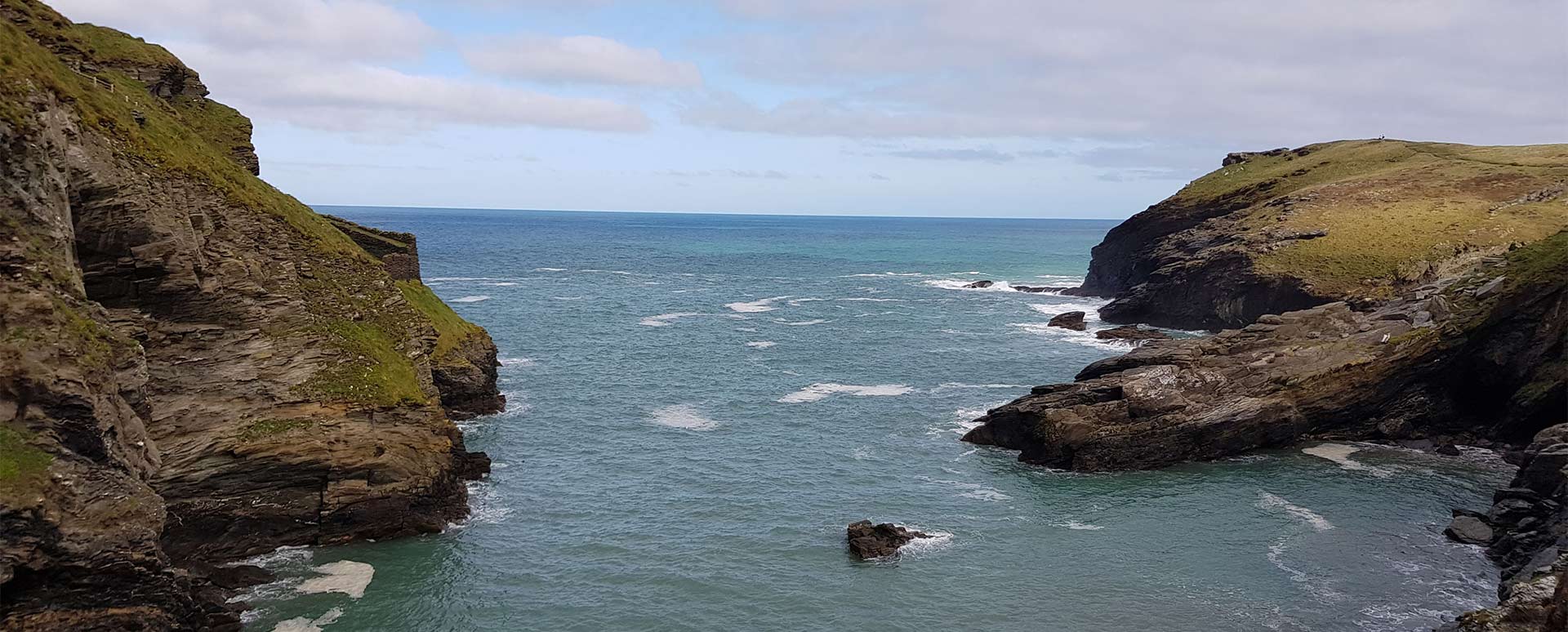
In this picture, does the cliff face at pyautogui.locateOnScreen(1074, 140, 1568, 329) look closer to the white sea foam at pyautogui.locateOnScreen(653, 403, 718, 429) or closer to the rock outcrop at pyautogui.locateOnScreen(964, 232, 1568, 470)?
the rock outcrop at pyautogui.locateOnScreen(964, 232, 1568, 470)

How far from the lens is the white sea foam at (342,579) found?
4288 centimetres

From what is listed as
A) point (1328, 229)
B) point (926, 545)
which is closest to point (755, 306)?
point (1328, 229)

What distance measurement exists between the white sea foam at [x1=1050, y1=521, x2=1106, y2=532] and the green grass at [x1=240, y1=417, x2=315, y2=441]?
120ft

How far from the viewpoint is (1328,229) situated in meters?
111

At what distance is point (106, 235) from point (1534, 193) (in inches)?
5044

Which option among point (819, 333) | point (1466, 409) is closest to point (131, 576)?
point (1466, 409)

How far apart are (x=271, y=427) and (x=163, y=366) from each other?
4.97 m

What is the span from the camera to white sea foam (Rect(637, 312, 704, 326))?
120844mm

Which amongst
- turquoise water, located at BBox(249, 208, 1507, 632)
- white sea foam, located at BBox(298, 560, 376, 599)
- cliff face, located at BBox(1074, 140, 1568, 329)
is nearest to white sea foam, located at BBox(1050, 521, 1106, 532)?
turquoise water, located at BBox(249, 208, 1507, 632)

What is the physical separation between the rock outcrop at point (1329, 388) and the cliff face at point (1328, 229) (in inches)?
619

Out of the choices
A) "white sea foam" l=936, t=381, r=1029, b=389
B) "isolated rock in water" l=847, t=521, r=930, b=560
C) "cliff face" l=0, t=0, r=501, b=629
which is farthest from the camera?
"white sea foam" l=936, t=381, r=1029, b=389

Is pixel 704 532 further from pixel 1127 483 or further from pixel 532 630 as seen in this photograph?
pixel 1127 483

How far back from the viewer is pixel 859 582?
4566cm

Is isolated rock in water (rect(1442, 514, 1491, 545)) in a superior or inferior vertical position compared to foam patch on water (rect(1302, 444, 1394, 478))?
inferior
